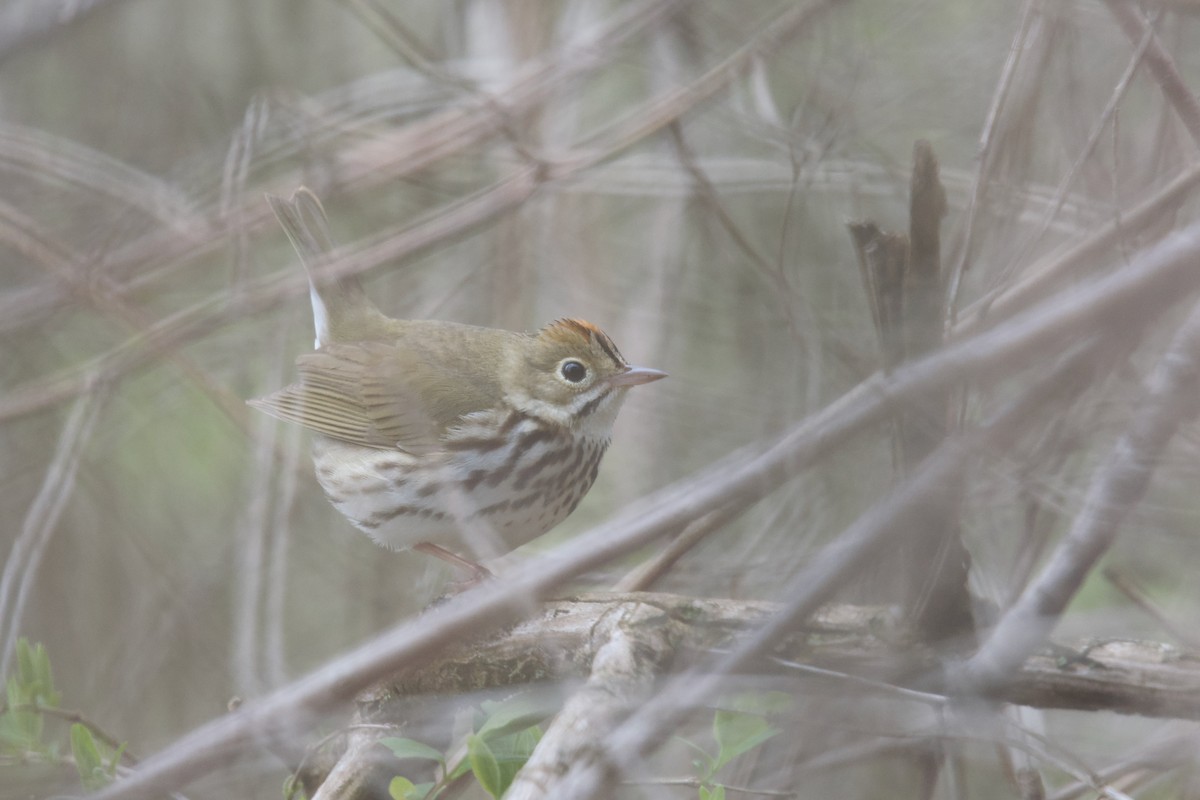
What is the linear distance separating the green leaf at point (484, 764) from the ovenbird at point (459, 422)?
4.77 feet

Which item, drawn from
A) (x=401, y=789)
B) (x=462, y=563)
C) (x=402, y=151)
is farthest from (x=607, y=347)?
(x=401, y=789)

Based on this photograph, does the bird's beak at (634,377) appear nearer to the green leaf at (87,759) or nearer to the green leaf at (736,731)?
the green leaf at (736,731)

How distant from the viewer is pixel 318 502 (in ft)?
19.4

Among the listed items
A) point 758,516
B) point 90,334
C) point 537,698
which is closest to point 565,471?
point 758,516

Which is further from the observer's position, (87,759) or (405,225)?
(405,225)

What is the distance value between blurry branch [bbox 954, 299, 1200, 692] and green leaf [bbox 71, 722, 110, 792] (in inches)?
72.3

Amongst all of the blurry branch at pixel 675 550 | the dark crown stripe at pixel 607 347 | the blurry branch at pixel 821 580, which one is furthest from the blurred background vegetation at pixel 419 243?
the blurry branch at pixel 821 580

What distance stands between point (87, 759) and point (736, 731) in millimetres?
1361

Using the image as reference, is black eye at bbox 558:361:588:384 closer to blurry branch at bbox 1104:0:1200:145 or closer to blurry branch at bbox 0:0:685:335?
blurry branch at bbox 0:0:685:335

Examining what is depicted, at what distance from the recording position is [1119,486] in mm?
1741

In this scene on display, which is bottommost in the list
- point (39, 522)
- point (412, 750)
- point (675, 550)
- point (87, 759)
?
point (87, 759)

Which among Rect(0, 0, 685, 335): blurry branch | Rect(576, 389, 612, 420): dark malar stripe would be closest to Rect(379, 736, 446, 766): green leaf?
Rect(576, 389, 612, 420): dark malar stripe

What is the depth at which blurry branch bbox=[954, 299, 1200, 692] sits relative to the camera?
5.47 ft

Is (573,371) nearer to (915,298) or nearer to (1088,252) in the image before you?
(1088,252)
